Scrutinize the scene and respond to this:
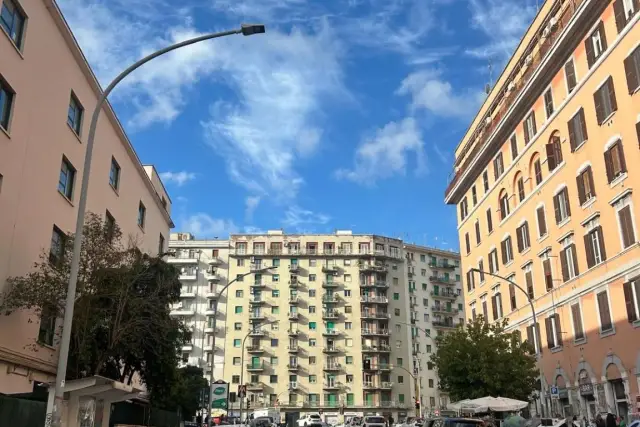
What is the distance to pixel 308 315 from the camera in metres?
102

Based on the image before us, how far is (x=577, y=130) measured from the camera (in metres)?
33.6

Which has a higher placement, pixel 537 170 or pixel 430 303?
pixel 430 303

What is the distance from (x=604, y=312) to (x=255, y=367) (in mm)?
73955

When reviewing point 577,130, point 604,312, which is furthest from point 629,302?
point 577,130

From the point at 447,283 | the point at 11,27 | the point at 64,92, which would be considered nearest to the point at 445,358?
the point at 64,92

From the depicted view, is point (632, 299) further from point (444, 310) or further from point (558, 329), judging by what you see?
point (444, 310)

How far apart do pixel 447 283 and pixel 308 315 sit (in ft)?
85.3

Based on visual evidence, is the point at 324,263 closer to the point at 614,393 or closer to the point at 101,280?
the point at 614,393

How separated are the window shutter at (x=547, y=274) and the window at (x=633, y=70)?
40.7ft

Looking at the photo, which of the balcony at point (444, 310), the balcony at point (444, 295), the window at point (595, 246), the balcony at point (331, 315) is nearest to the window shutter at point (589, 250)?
the window at point (595, 246)

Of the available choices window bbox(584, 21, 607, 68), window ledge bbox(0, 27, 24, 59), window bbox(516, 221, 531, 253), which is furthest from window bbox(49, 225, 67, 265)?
window bbox(516, 221, 531, 253)

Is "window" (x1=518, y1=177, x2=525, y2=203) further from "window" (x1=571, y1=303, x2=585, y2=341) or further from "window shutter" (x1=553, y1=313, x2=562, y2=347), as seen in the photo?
"window" (x1=571, y1=303, x2=585, y2=341)

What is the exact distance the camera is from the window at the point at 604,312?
30.4 meters

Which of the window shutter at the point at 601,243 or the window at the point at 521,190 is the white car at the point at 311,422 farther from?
the window shutter at the point at 601,243
